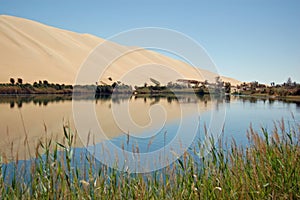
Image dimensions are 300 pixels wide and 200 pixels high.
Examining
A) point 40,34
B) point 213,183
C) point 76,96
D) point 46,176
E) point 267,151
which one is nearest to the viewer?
point 46,176

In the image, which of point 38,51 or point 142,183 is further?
point 38,51

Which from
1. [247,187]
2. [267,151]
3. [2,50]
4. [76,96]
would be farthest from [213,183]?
[2,50]

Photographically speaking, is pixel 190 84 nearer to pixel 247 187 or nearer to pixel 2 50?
pixel 247 187

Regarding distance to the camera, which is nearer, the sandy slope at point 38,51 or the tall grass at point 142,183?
the tall grass at point 142,183

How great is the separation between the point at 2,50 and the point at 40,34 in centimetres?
1514

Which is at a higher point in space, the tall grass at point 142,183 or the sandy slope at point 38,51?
the sandy slope at point 38,51

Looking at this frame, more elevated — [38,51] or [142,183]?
[38,51]

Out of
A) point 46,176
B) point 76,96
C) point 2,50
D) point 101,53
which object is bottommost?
point 46,176

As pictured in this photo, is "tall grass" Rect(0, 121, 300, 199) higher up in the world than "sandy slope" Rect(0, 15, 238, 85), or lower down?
lower down

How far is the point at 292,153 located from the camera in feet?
11.6

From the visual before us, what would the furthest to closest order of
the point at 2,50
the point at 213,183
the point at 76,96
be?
the point at 2,50 → the point at 76,96 → the point at 213,183

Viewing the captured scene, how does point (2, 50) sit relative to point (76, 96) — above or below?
above

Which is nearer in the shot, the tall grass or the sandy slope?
the tall grass

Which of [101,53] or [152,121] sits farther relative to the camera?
[152,121]
